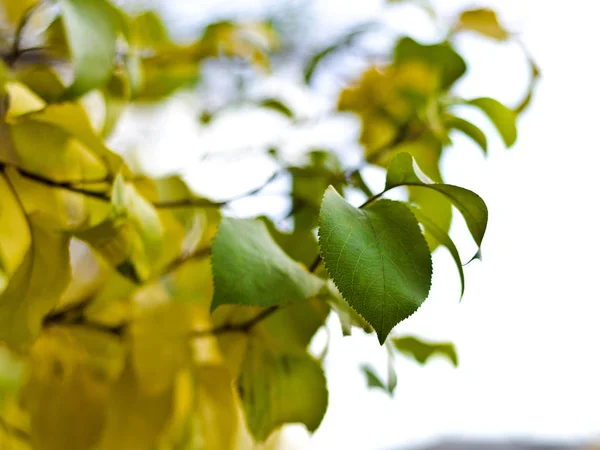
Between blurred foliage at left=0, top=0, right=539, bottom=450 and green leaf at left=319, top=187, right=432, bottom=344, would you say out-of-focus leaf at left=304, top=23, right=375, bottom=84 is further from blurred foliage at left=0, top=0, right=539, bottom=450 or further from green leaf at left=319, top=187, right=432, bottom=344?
green leaf at left=319, top=187, right=432, bottom=344

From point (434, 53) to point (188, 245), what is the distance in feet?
0.43

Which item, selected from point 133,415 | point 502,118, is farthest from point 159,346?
point 502,118

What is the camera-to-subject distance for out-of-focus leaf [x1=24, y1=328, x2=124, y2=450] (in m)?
0.22

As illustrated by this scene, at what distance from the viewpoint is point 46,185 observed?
0.62 ft

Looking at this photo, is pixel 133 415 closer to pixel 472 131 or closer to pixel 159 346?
pixel 159 346

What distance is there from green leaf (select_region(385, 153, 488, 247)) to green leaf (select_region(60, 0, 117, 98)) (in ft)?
0.34

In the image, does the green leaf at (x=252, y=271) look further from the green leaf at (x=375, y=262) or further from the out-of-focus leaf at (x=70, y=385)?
the out-of-focus leaf at (x=70, y=385)

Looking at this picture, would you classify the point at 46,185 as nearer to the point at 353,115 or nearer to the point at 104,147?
the point at 104,147

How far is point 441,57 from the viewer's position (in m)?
0.26

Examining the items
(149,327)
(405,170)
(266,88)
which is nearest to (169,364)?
(149,327)

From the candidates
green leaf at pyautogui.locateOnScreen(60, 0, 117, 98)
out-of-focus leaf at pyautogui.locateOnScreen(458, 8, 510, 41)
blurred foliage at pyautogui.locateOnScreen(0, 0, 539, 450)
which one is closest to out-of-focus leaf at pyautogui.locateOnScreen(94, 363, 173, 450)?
blurred foliage at pyautogui.locateOnScreen(0, 0, 539, 450)

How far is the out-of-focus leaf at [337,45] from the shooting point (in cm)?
31

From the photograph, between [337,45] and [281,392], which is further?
[337,45]

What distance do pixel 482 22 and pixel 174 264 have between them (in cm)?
18
